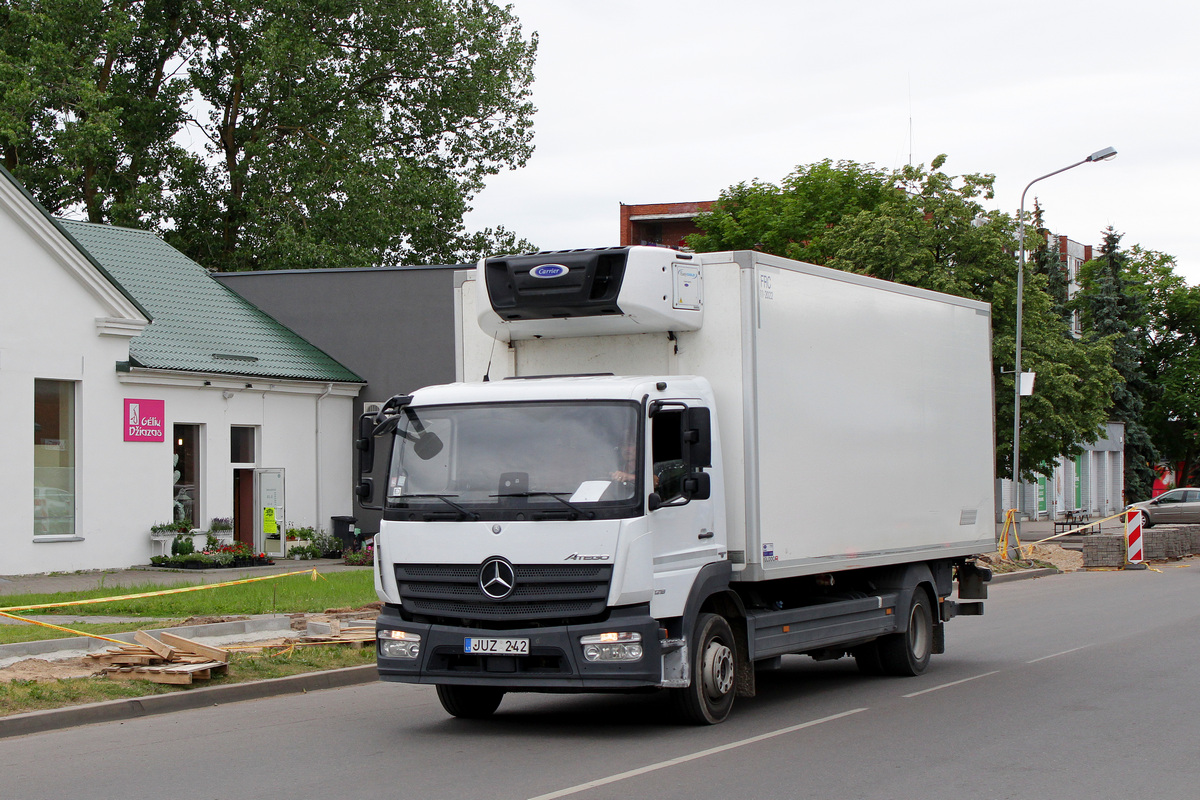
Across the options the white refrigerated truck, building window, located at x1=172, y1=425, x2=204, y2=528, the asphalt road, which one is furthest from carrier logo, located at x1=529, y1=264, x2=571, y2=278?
building window, located at x1=172, y1=425, x2=204, y2=528

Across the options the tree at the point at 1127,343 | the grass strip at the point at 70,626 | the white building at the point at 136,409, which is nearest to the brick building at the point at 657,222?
the tree at the point at 1127,343

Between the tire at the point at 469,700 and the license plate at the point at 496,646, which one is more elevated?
the license plate at the point at 496,646

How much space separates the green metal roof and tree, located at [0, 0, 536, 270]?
7.03 metres

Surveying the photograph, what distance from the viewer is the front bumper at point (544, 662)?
897 centimetres

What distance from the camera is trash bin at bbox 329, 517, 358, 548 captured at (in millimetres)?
30203

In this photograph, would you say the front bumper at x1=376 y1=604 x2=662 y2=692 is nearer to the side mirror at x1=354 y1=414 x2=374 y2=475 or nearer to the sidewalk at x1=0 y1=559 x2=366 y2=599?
the side mirror at x1=354 y1=414 x2=374 y2=475

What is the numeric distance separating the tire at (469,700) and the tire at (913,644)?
4083 mm

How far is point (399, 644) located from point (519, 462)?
158cm

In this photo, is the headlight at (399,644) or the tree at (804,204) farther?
the tree at (804,204)

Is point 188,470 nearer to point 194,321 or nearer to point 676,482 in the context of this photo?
point 194,321

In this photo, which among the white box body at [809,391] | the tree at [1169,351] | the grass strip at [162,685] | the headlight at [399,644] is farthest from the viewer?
the tree at [1169,351]

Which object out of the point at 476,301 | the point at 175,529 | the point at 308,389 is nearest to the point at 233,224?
the point at 308,389

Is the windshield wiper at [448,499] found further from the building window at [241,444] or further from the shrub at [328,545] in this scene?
the shrub at [328,545]

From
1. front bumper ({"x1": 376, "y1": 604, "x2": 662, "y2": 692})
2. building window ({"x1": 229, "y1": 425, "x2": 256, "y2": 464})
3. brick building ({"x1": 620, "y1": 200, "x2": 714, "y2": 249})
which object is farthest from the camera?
brick building ({"x1": 620, "y1": 200, "x2": 714, "y2": 249})
